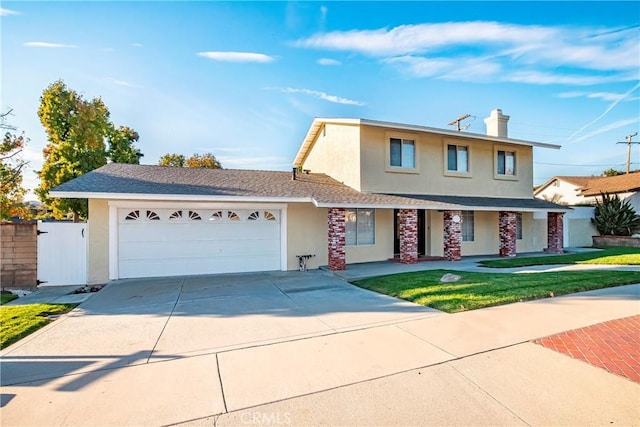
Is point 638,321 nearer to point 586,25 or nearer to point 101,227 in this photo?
point 586,25

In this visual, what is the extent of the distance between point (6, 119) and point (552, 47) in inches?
722

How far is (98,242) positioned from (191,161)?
91.6 ft

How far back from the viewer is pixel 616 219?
18.4 meters

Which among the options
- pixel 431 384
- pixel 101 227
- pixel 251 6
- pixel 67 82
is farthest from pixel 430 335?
pixel 67 82

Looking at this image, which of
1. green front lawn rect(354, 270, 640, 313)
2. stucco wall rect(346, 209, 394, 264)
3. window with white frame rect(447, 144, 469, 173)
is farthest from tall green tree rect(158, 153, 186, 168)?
green front lawn rect(354, 270, 640, 313)

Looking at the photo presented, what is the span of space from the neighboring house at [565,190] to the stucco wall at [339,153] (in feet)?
71.6

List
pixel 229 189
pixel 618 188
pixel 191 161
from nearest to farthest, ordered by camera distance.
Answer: pixel 229 189 < pixel 618 188 < pixel 191 161

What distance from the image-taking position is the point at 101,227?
32.7 feet

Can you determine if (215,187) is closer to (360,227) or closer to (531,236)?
(360,227)

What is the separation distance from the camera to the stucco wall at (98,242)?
9.82 meters

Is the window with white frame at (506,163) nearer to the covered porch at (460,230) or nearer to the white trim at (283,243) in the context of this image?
the covered porch at (460,230)

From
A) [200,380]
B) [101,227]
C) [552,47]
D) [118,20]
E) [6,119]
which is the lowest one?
[200,380]

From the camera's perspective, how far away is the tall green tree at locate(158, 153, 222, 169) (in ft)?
117

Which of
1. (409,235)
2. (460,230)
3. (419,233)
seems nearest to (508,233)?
(460,230)
